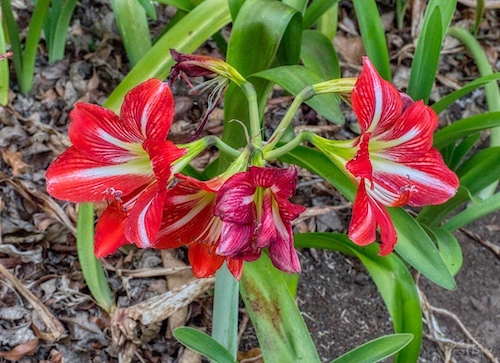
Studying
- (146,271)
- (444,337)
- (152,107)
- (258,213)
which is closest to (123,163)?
(152,107)

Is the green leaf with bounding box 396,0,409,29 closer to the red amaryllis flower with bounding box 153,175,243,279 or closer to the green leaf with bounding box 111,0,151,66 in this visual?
the green leaf with bounding box 111,0,151,66

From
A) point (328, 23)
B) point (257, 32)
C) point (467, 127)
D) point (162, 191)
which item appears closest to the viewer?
point (162, 191)

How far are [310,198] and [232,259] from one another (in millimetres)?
1006

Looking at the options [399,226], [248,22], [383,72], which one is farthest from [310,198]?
[248,22]

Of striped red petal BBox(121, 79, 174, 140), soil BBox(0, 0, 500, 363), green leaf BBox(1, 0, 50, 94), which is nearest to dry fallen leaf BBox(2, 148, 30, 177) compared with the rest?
soil BBox(0, 0, 500, 363)

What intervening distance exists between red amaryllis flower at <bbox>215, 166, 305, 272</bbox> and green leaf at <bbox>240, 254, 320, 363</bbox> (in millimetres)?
349

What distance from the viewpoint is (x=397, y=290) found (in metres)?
1.36

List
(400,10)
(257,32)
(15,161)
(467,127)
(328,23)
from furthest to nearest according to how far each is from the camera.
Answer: (400,10) < (328,23) < (15,161) < (467,127) < (257,32)

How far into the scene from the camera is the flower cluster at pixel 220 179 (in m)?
0.85

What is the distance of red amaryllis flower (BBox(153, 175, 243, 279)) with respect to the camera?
93cm

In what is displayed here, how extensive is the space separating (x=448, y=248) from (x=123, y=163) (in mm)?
898

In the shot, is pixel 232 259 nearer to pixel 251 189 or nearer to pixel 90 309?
pixel 251 189

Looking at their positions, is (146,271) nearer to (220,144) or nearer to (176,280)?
(176,280)

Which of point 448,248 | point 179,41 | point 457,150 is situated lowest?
point 448,248
